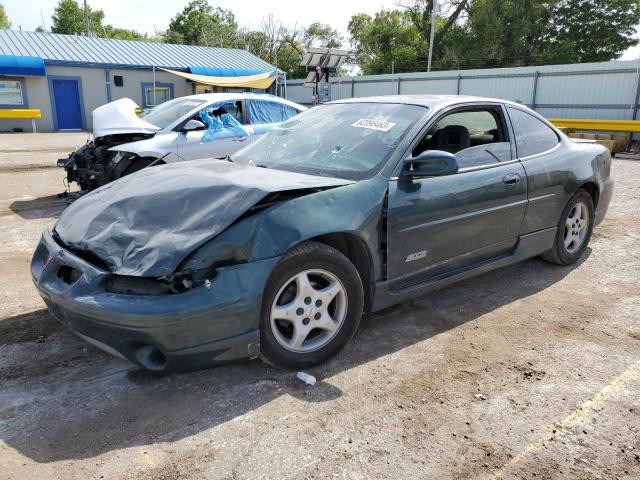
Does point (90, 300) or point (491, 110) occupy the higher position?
point (491, 110)

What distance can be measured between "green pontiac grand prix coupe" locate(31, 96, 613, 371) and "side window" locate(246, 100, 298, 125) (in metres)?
4.10

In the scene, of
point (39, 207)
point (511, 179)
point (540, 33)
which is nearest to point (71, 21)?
point (540, 33)

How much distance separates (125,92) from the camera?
2677 cm

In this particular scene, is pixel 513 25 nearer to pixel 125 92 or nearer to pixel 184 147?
pixel 125 92

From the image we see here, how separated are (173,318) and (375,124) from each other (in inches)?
80.1

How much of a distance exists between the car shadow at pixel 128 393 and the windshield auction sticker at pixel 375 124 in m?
1.39

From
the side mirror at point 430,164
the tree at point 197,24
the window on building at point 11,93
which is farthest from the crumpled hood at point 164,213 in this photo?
the tree at point 197,24

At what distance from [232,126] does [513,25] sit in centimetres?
3032

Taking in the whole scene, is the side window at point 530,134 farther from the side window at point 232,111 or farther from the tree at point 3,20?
the tree at point 3,20

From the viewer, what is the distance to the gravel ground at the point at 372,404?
228 cm

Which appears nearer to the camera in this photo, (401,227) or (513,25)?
(401,227)

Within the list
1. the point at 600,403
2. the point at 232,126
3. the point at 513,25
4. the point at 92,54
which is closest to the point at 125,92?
the point at 92,54

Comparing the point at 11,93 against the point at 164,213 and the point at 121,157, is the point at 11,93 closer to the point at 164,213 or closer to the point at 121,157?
the point at 121,157

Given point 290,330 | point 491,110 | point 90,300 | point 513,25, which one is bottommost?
point 290,330
